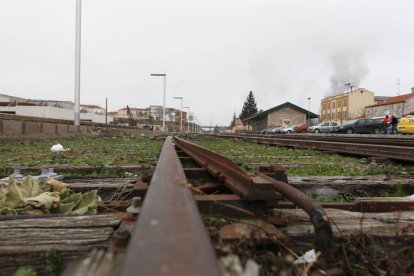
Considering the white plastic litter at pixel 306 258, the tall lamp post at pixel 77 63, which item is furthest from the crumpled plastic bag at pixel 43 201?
the tall lamp post at pixel 77 63

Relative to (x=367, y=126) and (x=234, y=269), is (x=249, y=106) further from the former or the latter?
(x=234, y=269)

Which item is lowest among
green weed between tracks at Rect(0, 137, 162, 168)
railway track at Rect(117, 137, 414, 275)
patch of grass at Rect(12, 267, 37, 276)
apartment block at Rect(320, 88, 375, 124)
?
patch of grass at Rect(12, 267, 37, 276)

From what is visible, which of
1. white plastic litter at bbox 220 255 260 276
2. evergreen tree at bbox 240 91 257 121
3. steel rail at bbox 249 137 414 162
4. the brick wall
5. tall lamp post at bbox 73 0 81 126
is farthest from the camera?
evergreen tree at bbox 240 91 257 121

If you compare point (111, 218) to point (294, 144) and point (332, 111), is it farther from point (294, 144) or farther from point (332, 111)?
point (332, 111)

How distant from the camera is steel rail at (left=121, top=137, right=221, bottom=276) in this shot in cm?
78

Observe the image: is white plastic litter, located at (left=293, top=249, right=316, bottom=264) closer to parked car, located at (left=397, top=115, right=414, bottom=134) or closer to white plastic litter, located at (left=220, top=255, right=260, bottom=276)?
white plastic litter, located at (left=220, top=255, right=260, bottom=276)

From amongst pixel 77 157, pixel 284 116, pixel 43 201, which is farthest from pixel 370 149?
pixel 284 116

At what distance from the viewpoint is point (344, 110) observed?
98875 mm

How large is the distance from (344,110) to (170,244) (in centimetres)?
10447

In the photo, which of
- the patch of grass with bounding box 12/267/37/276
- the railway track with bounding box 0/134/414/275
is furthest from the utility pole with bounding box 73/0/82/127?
the patch of grass with bounding box 12/267/37/276

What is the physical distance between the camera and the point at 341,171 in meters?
4.78

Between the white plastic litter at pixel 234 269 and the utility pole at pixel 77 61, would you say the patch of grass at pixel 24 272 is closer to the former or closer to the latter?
the white plastic litter at pixel 234 269

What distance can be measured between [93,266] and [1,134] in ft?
41.9

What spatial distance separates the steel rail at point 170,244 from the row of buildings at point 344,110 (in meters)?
70.5
